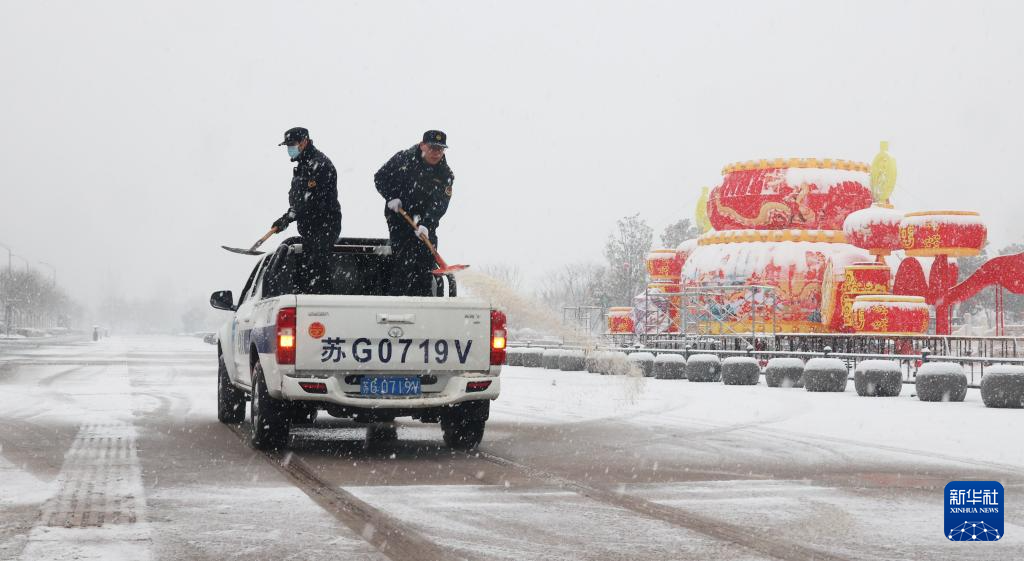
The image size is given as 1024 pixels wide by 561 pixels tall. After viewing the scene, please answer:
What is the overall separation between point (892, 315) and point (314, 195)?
27331 millimetres

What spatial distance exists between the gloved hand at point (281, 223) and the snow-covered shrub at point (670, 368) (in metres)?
16.9

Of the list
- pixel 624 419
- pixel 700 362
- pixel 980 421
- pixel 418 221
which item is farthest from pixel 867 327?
pixel 418 221

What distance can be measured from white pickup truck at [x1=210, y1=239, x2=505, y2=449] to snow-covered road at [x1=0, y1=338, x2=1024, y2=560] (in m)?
0.43

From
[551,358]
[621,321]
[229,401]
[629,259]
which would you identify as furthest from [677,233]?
[229,401]

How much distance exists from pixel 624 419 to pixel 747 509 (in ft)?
25.4

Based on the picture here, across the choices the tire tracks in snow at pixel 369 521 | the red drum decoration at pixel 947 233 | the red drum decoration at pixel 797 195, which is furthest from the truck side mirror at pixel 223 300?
the red drum decoration at pixel 797 195

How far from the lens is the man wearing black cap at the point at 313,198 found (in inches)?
443

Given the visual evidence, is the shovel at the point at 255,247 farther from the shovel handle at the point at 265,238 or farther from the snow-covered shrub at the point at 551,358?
the snow-covered shrub at the point at 551,358

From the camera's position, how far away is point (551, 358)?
114ft

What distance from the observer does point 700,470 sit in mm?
9562

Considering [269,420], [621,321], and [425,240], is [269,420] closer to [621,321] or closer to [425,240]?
[425,240]

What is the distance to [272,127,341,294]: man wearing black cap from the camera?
11.3 m

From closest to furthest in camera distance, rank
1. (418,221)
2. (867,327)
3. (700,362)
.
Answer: (418,221)
(700,362)
(867,327)

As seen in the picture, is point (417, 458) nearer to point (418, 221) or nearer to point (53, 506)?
point (418, 221)
